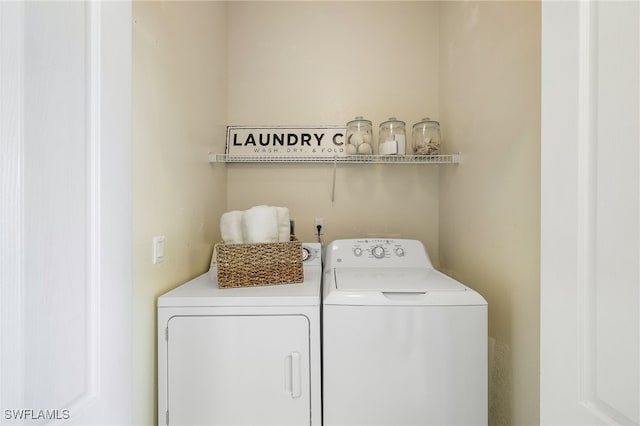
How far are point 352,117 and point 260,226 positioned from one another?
3.64ft

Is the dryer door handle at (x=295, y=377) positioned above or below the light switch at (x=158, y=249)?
below

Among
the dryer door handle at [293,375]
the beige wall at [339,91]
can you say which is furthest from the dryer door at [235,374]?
the beige wall at [339,91]

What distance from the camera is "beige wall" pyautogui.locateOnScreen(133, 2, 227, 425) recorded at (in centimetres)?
108

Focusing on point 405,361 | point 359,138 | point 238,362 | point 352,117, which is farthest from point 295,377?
point 352,117

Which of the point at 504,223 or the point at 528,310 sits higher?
the point at 504,223

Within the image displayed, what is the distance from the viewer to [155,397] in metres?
1.16

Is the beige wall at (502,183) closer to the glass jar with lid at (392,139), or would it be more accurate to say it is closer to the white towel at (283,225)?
the glass jar with lid at (392,139)

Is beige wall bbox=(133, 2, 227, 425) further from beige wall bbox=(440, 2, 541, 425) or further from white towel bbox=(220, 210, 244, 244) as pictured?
beige wall bbox=(440, 2, 541, 425)

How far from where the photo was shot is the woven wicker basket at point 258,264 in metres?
1.30

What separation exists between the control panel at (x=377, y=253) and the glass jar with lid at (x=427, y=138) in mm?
568

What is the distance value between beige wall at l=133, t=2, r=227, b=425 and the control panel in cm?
78
